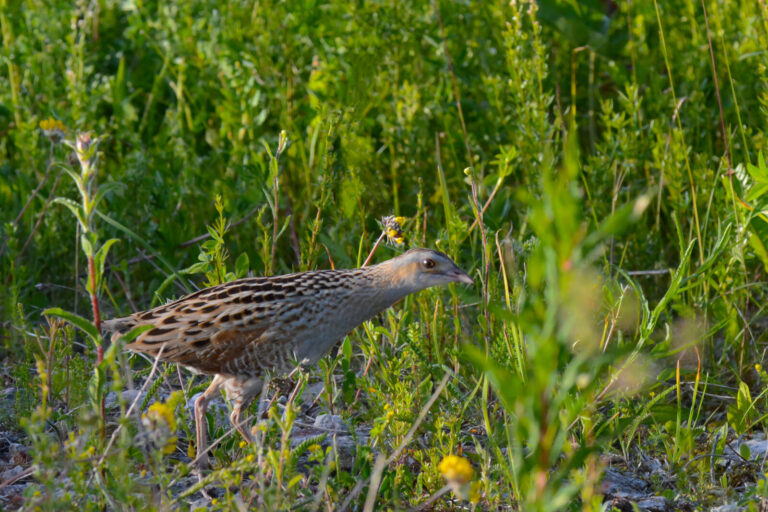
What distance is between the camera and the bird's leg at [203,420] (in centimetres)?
422

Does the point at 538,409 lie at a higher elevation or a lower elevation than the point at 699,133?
higher

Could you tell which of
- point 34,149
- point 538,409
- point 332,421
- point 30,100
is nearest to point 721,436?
point 332,421

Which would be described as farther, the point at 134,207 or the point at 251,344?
the point at 134,207

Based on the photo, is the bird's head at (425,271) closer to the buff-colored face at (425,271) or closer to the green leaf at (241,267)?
the buff-colored face at (425,271)

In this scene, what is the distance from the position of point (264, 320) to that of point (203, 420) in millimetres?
505

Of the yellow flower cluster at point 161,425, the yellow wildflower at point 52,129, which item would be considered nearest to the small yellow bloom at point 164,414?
the yellow flower cluster at point 161,425

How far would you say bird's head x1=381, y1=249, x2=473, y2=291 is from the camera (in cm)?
453

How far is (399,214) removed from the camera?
6113 millimetres

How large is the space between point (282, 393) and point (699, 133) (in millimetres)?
3087

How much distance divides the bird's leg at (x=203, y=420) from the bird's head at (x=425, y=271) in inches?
37.0

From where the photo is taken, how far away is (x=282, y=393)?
16.1ft

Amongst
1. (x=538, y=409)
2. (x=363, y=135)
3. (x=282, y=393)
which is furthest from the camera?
(x=363, y=135)

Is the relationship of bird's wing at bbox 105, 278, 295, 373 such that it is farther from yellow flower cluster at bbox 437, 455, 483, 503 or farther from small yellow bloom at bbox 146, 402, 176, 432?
yellow flower cluster at bbox 437, 455, 483, 503

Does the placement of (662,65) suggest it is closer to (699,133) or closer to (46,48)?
(699,133)
